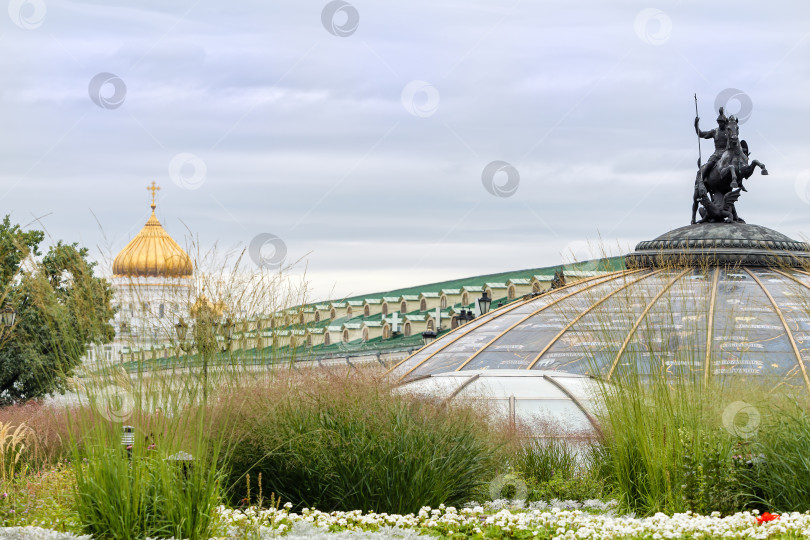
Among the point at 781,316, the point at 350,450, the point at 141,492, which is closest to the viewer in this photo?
the point at 141,492

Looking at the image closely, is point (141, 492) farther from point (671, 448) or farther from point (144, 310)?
point (671, 448)

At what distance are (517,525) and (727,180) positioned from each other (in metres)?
15.0

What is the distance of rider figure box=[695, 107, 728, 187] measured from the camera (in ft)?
70.2

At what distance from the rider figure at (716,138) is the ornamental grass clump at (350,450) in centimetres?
1344

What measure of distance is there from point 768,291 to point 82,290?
15293mm

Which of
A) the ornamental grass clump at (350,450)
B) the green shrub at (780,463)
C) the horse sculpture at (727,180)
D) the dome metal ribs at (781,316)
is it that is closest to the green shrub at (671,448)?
the green shrub at (780,463)

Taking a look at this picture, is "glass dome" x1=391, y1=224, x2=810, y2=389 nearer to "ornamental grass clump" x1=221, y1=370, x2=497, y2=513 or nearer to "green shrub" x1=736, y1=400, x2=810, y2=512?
"green shrub" x1=736, y1=400, x2=810, y2=512

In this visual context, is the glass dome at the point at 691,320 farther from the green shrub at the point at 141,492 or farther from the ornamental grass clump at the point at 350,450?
the green shrub at the point at 141,492

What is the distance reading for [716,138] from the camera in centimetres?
2161

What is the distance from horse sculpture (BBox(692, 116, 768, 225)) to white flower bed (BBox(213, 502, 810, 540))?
13812mm

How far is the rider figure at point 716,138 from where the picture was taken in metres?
21.4

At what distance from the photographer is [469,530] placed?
8.34m

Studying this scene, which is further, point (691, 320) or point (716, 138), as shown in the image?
point (716, 138)

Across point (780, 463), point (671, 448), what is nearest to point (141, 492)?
point (671, 448)
